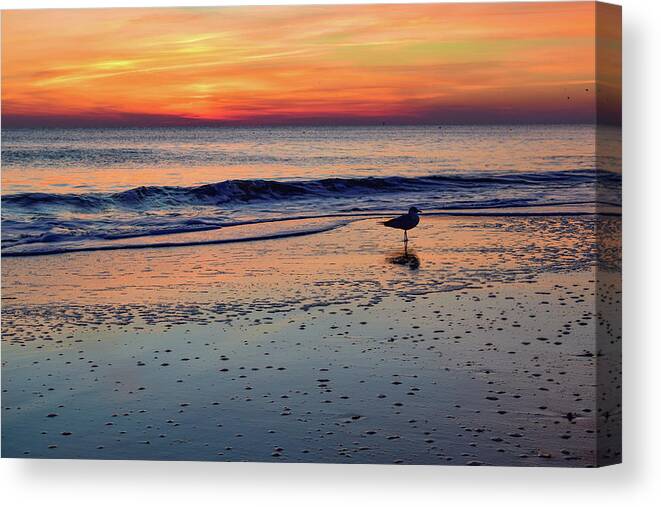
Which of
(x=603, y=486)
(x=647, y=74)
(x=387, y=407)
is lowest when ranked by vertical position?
(x=603, y=486)

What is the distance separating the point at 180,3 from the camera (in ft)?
16.8

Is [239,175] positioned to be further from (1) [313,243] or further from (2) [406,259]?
(2) [406,259]

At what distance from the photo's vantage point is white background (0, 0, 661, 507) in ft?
15.6

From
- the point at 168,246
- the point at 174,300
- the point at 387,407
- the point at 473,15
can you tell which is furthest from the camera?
the point at 168,246

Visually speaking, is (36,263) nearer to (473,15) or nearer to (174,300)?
(174,300)

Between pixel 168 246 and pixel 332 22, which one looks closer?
pixel 332 22

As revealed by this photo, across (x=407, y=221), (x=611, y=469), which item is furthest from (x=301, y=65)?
(x=611, y=469)

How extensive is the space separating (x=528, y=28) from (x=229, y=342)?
88.1 inches

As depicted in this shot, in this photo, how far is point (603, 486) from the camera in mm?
4781

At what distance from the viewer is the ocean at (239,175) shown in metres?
5.32

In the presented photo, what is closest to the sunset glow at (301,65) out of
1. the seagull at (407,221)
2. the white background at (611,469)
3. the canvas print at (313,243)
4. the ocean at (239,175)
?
the canvas print at (313,243)

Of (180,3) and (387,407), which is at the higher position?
(180,3)

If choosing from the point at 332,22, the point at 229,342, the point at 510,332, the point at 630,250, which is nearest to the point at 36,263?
the point at 229,342

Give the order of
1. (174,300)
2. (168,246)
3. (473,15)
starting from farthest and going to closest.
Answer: (168,246) < (174,300) < (473,15)
